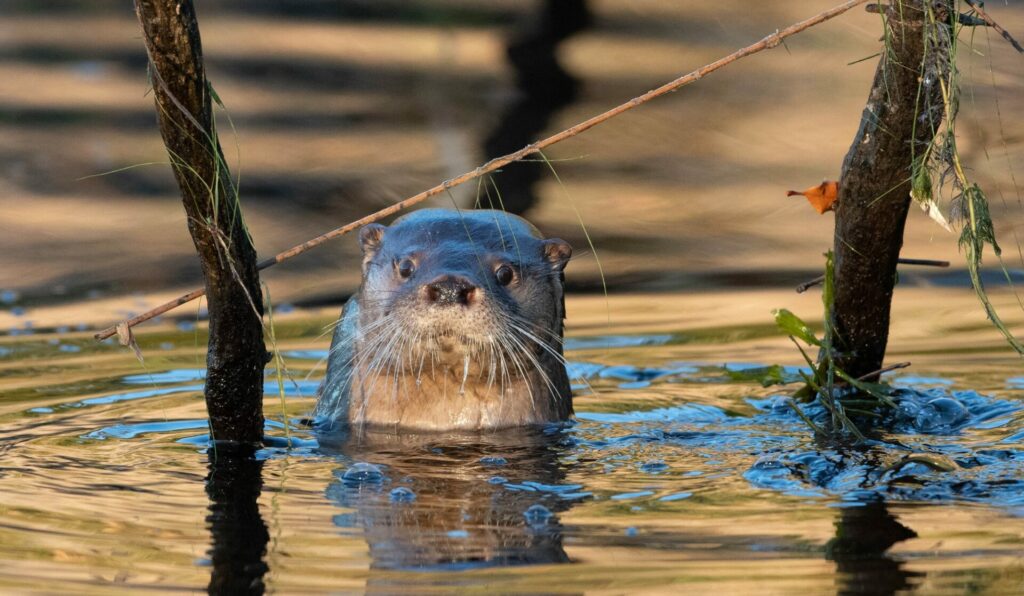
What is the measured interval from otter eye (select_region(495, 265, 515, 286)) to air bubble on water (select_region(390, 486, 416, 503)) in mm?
1082

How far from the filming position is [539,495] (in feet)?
13.7

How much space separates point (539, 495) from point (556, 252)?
1428mm

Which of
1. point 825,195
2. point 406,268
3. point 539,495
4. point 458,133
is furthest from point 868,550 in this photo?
point 458,133

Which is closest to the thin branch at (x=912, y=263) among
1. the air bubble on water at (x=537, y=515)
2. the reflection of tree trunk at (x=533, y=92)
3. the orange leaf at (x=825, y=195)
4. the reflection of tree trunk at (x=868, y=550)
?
the orange leaf at (x=825, y=195)

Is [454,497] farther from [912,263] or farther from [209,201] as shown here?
[912,263]

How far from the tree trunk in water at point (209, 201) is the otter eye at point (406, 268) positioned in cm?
80

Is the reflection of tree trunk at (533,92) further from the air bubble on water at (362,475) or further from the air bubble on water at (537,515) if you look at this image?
the air bubble on water at (537,515)

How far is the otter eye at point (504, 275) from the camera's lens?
17.1ft

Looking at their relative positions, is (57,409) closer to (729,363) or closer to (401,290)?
(401,290)

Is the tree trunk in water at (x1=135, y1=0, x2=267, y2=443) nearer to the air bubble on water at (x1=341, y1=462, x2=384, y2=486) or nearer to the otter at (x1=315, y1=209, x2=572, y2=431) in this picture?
the air bubble on water at (x1=341, y1=462, x2=384, y2=486)

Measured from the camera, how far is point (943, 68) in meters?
4.20

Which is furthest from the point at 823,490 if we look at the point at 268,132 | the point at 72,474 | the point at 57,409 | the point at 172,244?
the point at 268,132

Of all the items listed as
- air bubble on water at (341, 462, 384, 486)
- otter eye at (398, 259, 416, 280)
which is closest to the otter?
otter eye at (398, 259, 416, 280)

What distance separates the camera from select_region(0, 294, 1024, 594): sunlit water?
339cm
